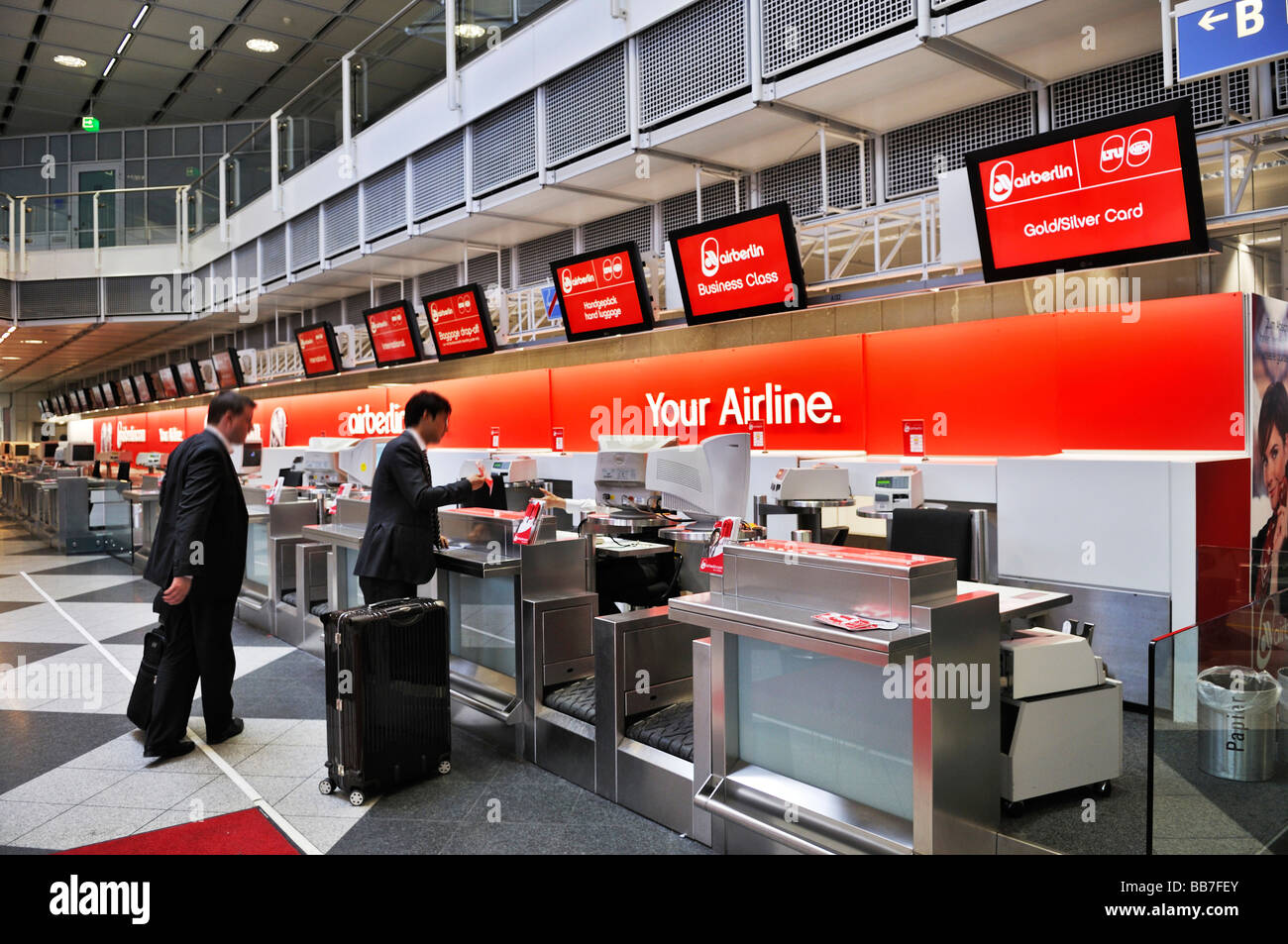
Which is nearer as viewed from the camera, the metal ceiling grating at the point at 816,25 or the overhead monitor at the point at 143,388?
the metal ceiling grating at the point at 816,25

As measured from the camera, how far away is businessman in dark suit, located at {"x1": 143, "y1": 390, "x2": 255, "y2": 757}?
3717 mm

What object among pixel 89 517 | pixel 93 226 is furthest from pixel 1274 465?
pixel 93 226

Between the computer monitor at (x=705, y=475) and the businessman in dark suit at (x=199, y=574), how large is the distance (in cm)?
181

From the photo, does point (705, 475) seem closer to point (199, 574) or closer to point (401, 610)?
point (401, 610)

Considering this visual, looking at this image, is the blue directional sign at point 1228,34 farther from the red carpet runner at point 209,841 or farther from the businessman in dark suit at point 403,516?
the red carpet runner at point 209,841

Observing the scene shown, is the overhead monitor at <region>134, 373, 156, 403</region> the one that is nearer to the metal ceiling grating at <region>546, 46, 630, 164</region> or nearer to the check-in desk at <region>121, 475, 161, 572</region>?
the check-in desk at <region>121, 475, 161, 572</region>

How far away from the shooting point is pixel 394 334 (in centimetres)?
977

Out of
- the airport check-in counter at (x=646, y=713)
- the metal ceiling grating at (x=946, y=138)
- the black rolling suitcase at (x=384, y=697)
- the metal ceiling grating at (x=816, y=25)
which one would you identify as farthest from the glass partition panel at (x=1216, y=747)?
the metal ceiling grating at (x=946, y=138)

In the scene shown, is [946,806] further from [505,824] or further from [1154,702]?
[505,824]

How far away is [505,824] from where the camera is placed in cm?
303

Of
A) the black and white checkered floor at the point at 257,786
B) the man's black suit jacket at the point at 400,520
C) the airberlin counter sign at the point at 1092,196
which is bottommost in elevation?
the black and white checkered floor at the point at 257,786

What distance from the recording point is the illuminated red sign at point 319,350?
36.4 ft

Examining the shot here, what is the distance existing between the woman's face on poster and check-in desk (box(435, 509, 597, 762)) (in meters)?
3.76

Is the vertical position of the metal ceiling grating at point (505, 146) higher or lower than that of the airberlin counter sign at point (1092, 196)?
higher
